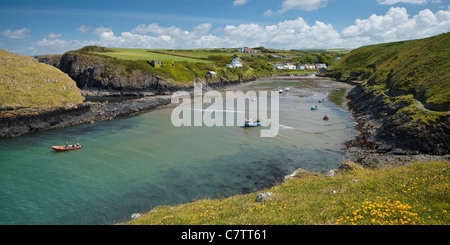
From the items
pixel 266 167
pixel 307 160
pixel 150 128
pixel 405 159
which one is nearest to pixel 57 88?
pixel 150 128

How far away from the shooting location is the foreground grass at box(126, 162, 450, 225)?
9.54 m

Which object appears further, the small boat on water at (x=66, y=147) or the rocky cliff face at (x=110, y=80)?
the rocky cliff face at (x=110, y=80)

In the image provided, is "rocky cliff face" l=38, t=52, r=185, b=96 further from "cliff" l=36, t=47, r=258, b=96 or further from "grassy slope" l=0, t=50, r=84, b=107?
"grassy slope" l=0, t=50, r=84, b=107

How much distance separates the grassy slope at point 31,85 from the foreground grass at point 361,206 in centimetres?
5004

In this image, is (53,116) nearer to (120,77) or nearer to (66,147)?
(66,147)

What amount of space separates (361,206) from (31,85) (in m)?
63.8

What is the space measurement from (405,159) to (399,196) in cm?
2244

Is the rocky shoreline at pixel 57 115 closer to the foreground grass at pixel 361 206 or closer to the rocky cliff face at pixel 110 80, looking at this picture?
the rocky cliff face at pixel 110 80

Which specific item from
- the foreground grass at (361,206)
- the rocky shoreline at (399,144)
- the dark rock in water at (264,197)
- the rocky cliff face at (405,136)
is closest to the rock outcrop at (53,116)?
the foreground grass at (361,206)

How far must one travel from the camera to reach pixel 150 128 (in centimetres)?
4853

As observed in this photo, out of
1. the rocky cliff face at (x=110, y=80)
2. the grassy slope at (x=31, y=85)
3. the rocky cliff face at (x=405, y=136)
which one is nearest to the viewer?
the rocky cliff face at (x=405, y=136)

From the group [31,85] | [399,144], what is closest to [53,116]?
[31,85]

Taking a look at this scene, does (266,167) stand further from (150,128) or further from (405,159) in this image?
(150,128)

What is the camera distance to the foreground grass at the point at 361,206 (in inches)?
376
